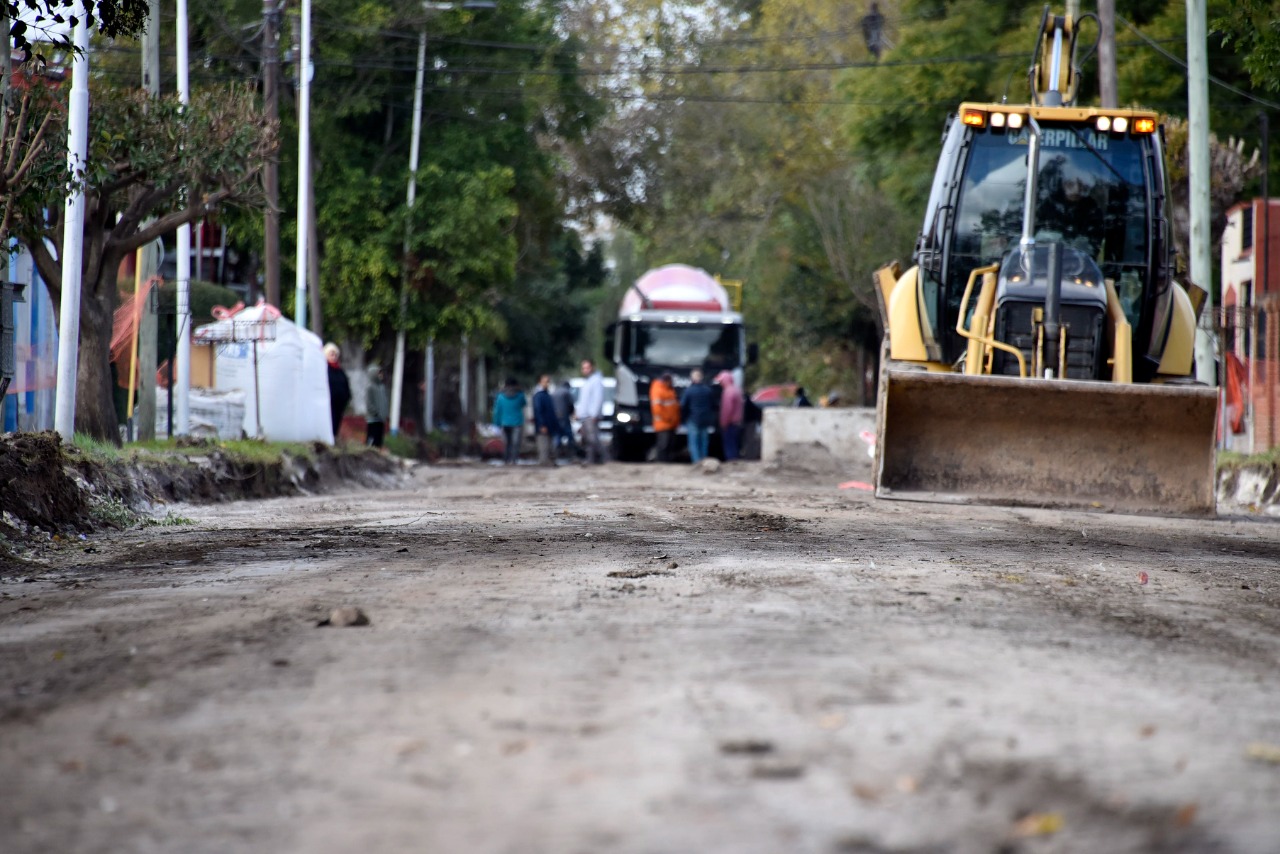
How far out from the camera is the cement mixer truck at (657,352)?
33.7 meters

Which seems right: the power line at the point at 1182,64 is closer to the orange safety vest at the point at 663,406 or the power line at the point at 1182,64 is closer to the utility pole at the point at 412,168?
the orange safety vest at the point at 663,406

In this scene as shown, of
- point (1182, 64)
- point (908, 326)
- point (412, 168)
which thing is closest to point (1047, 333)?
point (908, 326)

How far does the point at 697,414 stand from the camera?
29.5m

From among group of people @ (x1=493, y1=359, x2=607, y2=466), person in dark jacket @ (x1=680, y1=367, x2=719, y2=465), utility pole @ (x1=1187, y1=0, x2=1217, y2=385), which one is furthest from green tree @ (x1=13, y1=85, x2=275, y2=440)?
group of people @ (x1=493, y1=359, x2=607, y2=466)

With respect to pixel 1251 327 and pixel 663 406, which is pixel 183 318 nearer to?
pixel 663 406

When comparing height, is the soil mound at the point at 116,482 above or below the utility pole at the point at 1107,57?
below

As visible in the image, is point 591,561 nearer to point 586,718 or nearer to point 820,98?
point 586,718

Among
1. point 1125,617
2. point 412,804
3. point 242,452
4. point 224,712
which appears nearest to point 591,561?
point 1125,617

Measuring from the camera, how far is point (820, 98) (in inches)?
1903

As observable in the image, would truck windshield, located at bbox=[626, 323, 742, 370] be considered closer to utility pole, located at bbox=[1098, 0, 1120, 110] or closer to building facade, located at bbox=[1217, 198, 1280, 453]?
building facade, located at bbox=[1217, 198, 1280, 453]

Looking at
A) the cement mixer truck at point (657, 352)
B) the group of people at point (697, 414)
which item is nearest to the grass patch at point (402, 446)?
the cement mixer truck at point (657, 352)

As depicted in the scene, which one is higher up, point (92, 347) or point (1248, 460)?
point (92, 347)

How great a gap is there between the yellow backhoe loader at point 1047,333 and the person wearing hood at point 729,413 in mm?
16259

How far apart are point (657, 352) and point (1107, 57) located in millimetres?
12019
